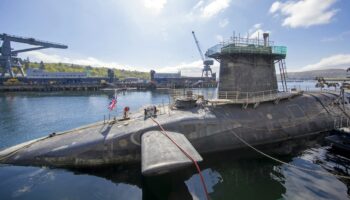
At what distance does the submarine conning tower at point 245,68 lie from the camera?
76.3 feet

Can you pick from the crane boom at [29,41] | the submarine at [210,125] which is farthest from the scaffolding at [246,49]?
the crane boom at [29,41]

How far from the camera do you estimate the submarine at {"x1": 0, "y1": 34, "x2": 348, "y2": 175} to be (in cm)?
1559

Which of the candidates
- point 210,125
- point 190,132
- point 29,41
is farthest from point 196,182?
point 29,41

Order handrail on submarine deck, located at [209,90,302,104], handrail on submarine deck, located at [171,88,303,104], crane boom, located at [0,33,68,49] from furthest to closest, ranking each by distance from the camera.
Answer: crane boom, located at [0,33,68,49] → handrail on submarine deck, located at [209,90,302,104] → handrail on submarine deck, located at [171,88,303,104]

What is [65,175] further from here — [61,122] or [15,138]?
[61,122]

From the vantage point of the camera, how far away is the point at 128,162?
1623 centimetres

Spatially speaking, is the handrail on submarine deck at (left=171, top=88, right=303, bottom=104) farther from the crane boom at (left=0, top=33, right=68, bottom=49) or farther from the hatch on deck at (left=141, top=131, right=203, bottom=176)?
the crane boom at (left=0, top=33, right=68, bottom=49)

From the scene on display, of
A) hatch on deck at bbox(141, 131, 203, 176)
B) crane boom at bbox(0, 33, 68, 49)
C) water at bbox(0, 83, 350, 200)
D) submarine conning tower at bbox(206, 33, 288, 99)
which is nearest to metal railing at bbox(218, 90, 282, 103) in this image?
submarine conning tower at bbox(206, 33, 288, 99)

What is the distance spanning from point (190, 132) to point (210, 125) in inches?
81.6

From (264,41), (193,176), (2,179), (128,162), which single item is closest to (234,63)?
(264,41)

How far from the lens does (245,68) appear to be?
23516mm

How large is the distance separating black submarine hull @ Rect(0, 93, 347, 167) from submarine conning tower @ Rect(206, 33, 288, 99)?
220 centimetres

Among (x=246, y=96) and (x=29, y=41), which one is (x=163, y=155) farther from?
(x=29, y=41)

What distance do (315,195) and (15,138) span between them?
30442 millimetres
